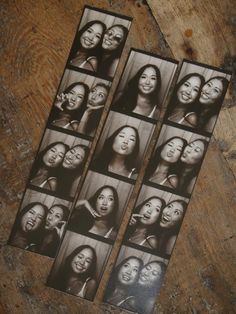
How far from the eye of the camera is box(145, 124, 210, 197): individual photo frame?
1183mm

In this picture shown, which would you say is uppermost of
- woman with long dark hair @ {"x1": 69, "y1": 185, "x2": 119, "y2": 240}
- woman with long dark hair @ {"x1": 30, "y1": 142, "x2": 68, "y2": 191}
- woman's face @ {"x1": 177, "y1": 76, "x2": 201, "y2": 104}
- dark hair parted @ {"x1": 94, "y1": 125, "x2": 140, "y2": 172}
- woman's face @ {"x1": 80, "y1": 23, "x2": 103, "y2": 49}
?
woman's face @ {"x1": 80, "y1": 23, "x2": 103, "y2": 49}

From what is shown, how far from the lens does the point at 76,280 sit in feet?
3.92

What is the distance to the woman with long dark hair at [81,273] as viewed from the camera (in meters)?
1.19

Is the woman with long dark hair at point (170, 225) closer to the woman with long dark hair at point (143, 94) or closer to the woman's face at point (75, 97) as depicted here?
the woman with long dark hair at point (143, 94)

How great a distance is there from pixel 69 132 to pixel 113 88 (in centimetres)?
20

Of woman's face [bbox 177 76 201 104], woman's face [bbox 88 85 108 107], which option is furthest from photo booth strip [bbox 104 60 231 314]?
woman's face [bbox 88 85 108 107]

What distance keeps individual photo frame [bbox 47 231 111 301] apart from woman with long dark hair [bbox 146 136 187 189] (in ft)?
0.89

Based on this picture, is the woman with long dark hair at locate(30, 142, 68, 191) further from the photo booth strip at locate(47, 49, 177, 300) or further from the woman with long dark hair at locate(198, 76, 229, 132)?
the woman with long dark hair at locate(198, 76, 229, 132)

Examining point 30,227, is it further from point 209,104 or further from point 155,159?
point 209,104

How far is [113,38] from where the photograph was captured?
1211 mm

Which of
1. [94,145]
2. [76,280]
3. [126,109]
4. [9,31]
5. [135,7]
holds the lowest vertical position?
[76,280]

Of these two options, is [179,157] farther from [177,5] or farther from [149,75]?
[177,5]

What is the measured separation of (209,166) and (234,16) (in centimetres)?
47

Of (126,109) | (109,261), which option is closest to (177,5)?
(126,109)
